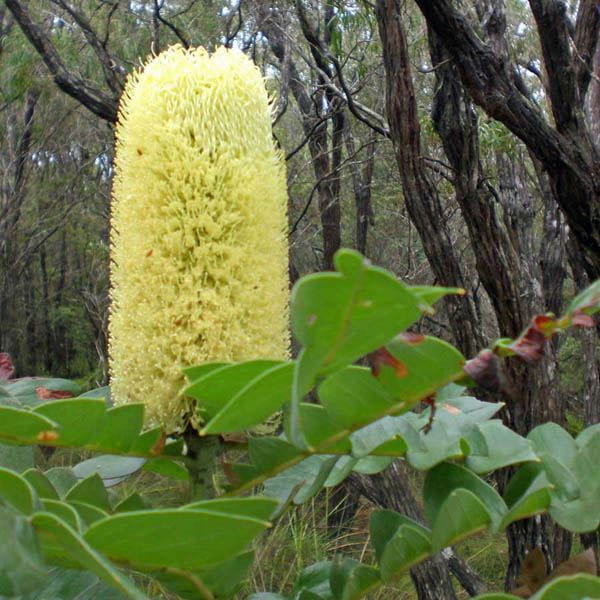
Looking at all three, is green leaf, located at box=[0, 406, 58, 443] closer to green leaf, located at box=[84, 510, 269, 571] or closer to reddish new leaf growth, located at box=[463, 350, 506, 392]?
green leaf, located at box=[84, 510, 269, 571]

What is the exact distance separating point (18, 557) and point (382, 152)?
6778 millimetres

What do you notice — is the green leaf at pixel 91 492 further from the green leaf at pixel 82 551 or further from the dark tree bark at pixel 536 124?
the dark tree bark at pixel 536 124

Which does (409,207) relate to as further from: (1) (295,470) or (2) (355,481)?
(1) (295,470)

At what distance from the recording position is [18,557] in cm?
48

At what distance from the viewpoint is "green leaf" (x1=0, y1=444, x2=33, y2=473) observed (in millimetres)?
805

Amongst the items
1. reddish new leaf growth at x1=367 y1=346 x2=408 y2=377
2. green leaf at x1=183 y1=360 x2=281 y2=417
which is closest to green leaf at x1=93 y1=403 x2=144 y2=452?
green leaf at x1=183 y1=360 x2=281 y2=417

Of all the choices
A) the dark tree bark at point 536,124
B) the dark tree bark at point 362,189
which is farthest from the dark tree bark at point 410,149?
the dark tree bark at point 362,189

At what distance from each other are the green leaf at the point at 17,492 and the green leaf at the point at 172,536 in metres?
0.06

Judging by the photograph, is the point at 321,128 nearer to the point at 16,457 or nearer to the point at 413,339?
the point at 16,457

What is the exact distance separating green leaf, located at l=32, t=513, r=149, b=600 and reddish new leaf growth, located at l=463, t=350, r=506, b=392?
276 millimetres

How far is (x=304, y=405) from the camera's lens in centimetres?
64

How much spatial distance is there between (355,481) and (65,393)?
2476mm

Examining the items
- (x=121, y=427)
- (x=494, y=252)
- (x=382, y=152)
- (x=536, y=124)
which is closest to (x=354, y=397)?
(x=121, y=427)

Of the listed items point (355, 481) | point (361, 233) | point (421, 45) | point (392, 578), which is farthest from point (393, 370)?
point (421, 45)
